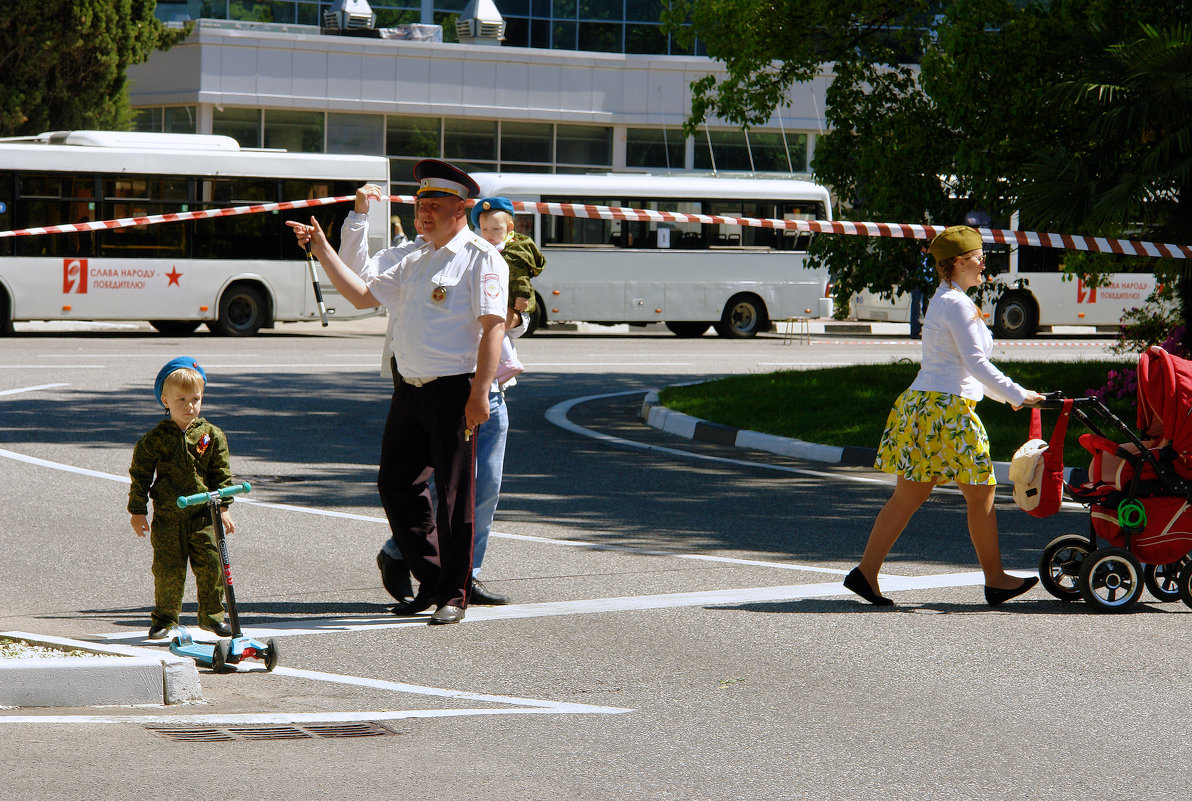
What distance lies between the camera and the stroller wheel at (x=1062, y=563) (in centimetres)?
714

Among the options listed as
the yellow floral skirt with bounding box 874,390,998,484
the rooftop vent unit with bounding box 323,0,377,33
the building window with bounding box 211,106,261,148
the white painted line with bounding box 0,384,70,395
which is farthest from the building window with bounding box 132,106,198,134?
the yellow floral skirt with bounding box 874,390,998,484

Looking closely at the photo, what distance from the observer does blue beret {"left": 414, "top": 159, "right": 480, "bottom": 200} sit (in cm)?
659

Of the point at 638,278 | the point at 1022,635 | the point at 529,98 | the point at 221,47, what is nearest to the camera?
the point at 1022,635

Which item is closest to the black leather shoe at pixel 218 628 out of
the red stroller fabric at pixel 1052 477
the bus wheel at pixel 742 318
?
the red stroller fabric at pixel 1052 477

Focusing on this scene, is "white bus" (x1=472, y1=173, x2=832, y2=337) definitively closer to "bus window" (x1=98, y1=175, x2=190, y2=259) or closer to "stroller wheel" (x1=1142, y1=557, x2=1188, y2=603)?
"bus window" (x1=98, y1=175, x2=190, y2=259)

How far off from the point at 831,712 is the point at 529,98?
108 ft

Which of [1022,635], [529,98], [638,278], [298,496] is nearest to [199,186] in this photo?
[638,278]

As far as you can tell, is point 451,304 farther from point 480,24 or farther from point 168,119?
point 168,119

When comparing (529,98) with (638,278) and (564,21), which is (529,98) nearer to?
(564,21)

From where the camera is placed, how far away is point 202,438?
6094 millimetres

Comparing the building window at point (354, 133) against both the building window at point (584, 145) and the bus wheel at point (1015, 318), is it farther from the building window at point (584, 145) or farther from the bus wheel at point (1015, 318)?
the bus wheel at point (1015, 318)

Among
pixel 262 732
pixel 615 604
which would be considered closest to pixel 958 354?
pixel 615 604

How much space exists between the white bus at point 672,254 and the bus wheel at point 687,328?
446 millimetres

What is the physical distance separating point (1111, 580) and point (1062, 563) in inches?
10.5
